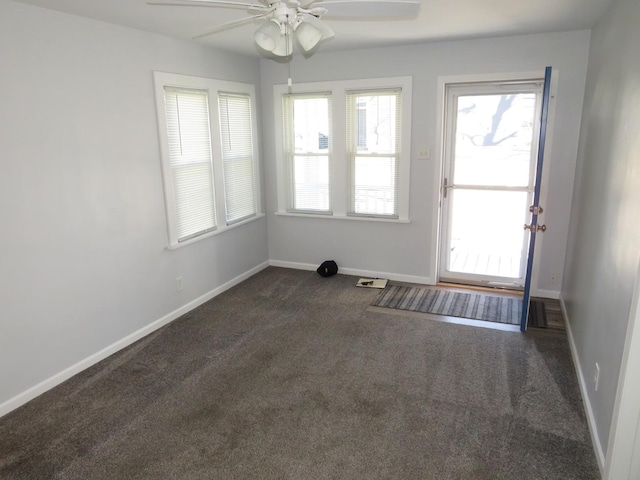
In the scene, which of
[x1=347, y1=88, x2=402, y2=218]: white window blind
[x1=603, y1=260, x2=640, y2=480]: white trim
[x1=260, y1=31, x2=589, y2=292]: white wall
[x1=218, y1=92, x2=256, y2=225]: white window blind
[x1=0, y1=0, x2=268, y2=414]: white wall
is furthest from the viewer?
[x1=347, y1=88, x2=402, y2=218]: white window blind

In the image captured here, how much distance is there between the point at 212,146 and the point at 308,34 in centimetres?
233

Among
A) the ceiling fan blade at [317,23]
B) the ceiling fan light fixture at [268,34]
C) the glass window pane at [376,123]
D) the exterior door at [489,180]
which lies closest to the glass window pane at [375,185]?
→ the glass window pane at [376,123]

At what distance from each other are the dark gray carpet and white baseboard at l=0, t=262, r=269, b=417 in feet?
0.19

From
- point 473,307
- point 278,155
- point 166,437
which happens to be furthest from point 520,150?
point 166,437

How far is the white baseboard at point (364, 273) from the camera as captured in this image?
190 inches

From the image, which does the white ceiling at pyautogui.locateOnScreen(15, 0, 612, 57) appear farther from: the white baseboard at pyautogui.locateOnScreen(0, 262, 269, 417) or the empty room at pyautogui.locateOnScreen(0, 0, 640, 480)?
the white baseboard at pyautogui.locateOnScreen(0, 262, 269, 417)

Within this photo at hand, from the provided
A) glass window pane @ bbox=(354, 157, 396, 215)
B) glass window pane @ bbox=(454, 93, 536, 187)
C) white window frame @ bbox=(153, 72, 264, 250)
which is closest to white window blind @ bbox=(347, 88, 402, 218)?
glass window pane @ bbox=(354, 157, 396, 215)

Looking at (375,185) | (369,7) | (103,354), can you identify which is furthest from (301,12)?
(375,185)

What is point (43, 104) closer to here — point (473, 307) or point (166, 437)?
point (166, 437)

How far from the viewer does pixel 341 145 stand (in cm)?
480

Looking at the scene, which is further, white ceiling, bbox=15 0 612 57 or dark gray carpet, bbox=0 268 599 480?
white ceiling, bbox=15 0 612 57

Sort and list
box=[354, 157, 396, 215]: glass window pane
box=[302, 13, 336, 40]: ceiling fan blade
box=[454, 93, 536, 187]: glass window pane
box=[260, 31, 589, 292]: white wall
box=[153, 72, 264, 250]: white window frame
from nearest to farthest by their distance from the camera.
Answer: box=[302, 13, 336, 40]: ceiling fan blade, box=[153, 72, 264, 250]: white window frame, box=[260, 31, 589, 292]: white wall, box=[454, 93, 536, 187]: glass window pane, box=[354, 157, 396, 215]: glass window pane

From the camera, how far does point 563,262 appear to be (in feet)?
13.9

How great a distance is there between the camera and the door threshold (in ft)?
14.9
